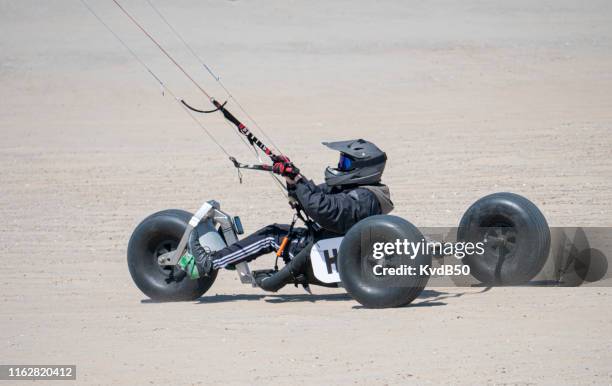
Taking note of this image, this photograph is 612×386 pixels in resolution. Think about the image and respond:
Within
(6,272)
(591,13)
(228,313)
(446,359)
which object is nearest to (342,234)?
(228,313)

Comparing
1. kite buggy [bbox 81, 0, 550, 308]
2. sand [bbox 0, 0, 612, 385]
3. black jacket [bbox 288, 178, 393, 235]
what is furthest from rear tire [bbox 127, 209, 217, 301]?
black jacket [bbox 288, 178, 393, 235]

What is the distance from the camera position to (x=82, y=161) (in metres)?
21.8

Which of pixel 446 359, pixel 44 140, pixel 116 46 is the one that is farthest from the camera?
pixel 116 46

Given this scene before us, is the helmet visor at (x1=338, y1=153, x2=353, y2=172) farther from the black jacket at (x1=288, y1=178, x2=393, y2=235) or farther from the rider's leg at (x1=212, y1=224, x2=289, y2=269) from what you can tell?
the rider's leg at (x1=212, y1=224, x2=289, y2=269)

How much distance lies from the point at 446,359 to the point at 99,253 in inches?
277

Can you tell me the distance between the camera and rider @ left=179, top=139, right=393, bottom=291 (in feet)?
31.0

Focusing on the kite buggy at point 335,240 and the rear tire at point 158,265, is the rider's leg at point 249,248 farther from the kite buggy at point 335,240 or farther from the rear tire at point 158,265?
the rear tire at point 158,265

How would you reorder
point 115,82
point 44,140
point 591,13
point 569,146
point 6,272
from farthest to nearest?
point 591,13
point 115,82
point 44,140
point 569,146
point 6,272

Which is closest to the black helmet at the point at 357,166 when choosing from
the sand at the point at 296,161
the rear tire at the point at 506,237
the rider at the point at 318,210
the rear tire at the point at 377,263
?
the rider at the point at 318,210

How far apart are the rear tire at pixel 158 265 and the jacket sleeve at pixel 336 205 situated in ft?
4.53

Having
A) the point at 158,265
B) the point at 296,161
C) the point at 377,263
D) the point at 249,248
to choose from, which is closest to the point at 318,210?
the point at 377,263

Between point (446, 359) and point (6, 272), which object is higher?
point (446, 359)

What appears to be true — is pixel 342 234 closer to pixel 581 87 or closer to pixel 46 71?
pixel 581 87

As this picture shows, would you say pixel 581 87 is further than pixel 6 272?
Yes
